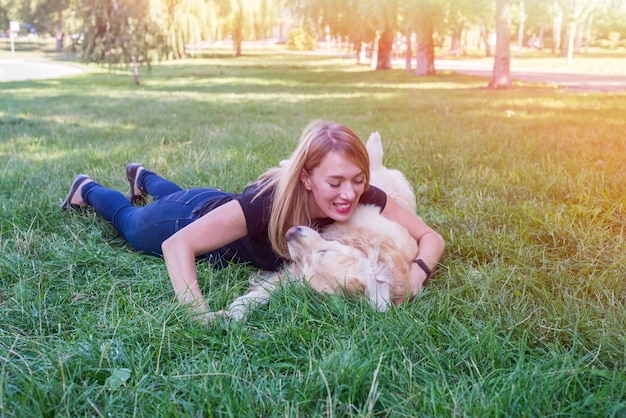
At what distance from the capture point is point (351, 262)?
304 cm

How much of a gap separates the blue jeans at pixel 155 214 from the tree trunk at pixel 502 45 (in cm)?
1401

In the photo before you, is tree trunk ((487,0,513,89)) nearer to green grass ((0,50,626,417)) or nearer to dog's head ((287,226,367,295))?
green grass ((0,50,626,417))

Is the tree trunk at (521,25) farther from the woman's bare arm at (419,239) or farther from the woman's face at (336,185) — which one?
the woman's face at (336,185)

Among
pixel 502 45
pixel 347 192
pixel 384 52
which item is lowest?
pixel 347 192

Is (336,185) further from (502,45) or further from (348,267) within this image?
(502,45)

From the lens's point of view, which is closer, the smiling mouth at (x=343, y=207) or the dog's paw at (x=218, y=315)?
the dog's paw at (x=218, y=315)

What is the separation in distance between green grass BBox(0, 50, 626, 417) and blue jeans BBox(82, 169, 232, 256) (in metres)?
0.13

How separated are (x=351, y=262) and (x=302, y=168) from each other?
0.62 meters

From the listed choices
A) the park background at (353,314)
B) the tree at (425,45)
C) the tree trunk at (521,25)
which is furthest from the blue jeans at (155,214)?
the tree trunk at (521,25)

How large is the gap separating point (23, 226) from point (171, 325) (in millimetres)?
2121

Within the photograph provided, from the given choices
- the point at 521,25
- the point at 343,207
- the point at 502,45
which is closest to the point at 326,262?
the point at 343,207

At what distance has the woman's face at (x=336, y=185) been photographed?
3.14 m

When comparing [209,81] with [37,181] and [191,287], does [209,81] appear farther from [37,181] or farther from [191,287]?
[191,287]

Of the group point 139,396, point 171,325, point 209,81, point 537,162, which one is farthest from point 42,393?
point 209,81
